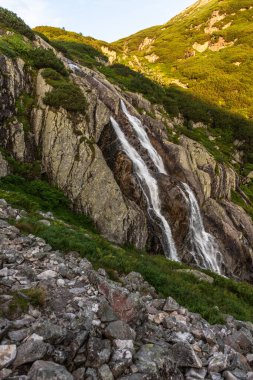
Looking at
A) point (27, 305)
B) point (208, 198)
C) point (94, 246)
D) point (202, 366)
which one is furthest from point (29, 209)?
point (208, 198)

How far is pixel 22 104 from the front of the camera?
23484mm

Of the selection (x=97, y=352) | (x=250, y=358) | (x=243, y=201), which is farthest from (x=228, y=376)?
(x=243, y=201)

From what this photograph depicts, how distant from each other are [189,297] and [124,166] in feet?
48.2

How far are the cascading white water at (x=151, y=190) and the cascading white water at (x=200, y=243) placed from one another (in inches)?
A: 111

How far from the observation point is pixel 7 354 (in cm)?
495

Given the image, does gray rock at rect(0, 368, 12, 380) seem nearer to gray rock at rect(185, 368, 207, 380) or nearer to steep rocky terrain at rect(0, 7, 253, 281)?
gray rock at rect(185, 368, 207, 380)

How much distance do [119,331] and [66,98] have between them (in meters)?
20.9

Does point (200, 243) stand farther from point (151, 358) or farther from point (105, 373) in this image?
point (105, 373)

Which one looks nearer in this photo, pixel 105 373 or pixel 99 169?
pixel 105 373

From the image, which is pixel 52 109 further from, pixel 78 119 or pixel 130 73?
pixel 130 73

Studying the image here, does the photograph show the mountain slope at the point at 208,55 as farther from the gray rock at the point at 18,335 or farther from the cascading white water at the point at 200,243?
the gray rock at the point at 18,335

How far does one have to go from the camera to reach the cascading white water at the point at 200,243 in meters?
26.3

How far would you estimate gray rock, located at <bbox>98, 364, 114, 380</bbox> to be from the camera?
5.26 meters

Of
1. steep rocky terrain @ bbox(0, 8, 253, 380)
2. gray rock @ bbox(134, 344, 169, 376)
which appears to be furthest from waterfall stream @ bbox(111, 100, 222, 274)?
gray rock @ bbox(134, 344, 169, 376)
